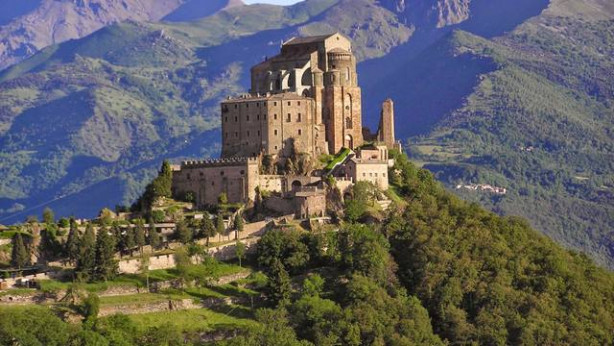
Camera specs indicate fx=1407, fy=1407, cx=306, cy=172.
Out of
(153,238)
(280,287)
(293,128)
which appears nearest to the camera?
(280,287)

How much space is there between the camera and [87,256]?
11062cm

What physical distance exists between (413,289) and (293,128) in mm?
23869

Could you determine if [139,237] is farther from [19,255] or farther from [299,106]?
[299,106]

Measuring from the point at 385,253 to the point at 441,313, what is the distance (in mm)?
7495

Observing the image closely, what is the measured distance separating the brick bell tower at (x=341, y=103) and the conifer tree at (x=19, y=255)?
37450 mm

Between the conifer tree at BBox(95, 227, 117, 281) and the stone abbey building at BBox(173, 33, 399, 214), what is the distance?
767 inches

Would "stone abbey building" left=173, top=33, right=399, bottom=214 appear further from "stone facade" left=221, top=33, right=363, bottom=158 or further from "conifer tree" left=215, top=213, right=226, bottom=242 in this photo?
"conifer tree" left=215, top=213, right=226, bottom=242

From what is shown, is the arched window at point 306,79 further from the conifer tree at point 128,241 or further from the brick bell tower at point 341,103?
the conifer tree at point 128,241

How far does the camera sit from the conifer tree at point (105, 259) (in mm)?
110750

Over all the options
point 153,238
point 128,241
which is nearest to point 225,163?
point 153,238

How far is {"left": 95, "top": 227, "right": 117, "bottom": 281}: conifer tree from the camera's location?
111 metres

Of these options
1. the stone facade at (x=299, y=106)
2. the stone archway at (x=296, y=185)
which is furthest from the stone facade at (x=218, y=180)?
the stone facade at (x=299, y=106)

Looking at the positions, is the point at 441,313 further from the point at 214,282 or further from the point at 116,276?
the point at 116,276

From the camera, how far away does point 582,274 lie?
429ft
